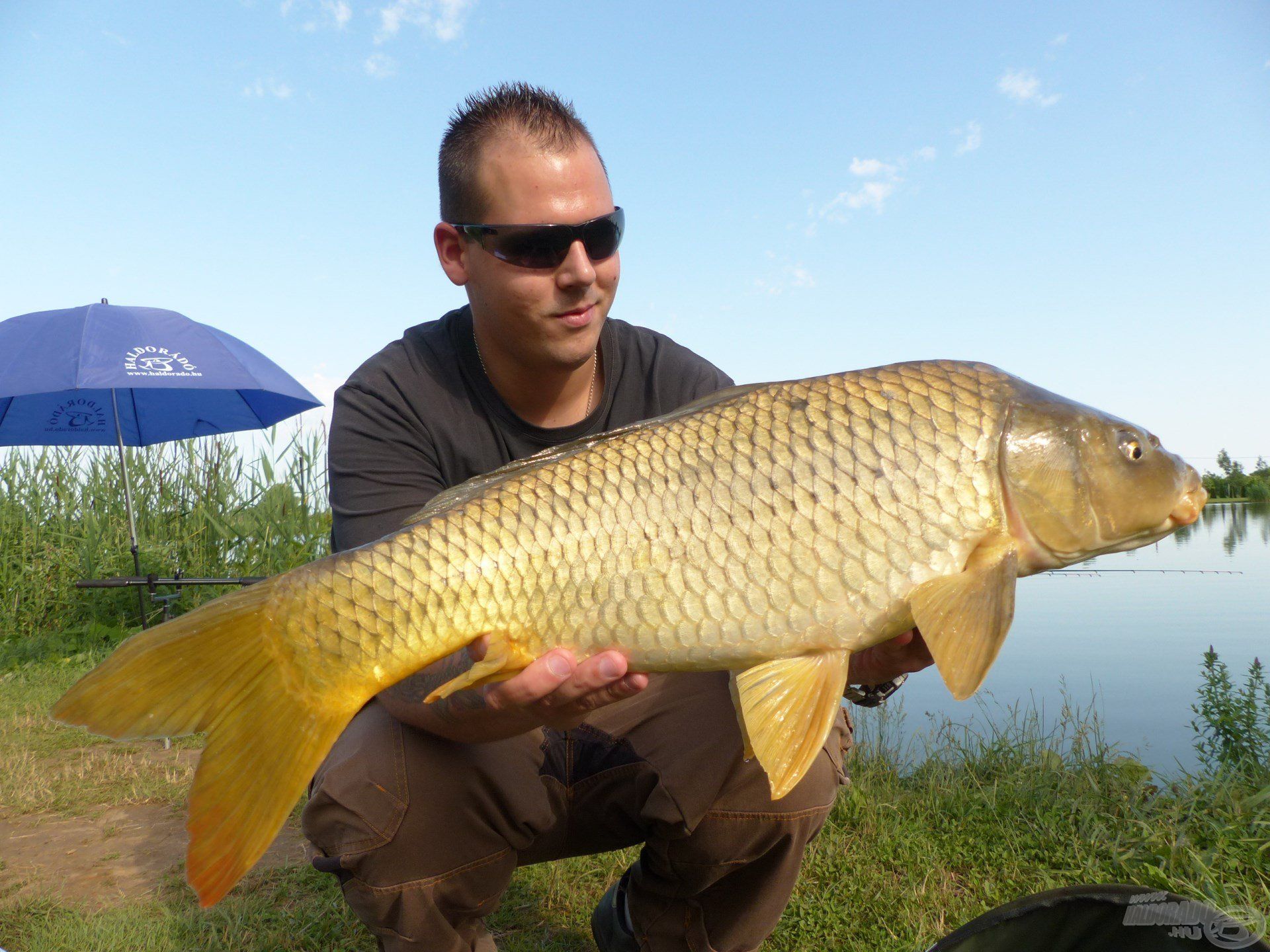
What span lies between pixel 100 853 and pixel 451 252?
6.52ft

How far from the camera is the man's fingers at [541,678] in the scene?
126 centimetres

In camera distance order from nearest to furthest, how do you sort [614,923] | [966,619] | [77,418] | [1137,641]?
[966,619] → [614,923] → [77,418] → [1137,641]

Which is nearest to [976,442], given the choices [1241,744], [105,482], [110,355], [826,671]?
Result: [826,671]

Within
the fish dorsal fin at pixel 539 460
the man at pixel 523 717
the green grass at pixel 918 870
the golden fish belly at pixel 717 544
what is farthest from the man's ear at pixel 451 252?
the green grass at pixel 918 870

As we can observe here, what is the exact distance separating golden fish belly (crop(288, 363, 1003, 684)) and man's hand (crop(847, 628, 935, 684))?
A: 0.18 metres

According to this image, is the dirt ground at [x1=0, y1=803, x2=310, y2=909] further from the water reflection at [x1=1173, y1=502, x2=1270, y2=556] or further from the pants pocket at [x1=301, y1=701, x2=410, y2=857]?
the water reflection at [x1=1173, y1=502, x2=1270, y2=556]

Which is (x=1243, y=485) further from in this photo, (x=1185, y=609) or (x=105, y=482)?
(x=105, y=482)

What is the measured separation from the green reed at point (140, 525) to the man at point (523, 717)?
3.37 m

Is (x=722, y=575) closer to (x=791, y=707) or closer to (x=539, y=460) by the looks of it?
(x=791, y=707)

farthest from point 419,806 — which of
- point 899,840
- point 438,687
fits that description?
point 899,840

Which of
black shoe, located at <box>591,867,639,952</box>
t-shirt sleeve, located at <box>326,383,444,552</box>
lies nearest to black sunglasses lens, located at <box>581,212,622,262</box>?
t-shirt sleeve, located at <box>326,383,444,552</box>

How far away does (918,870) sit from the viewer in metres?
2.05

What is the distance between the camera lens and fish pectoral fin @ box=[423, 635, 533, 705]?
1227mm

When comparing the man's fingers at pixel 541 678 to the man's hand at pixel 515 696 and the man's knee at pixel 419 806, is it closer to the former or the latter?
the man's hand at pixel 515 696
